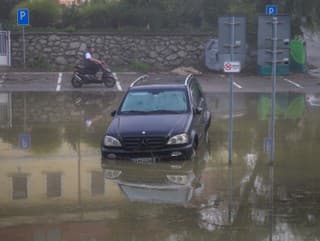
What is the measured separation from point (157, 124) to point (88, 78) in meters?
12.6

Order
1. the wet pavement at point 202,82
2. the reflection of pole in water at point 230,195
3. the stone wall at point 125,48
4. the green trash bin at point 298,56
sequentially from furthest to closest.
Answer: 1. the stone wall at point 125,48
2. the green trash bin at point 298,56
3. the wet pavement at point 202,82
4. the reflection of pole in water at point 230,195

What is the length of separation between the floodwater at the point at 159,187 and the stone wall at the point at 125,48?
12.5 meters

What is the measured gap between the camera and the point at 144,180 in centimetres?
1140

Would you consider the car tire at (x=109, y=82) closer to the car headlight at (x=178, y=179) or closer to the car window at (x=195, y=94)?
the car window at (x=195, y=94)

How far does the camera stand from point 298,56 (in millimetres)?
29656

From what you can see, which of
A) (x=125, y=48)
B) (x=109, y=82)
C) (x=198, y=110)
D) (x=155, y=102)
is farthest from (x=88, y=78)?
(x=198, y=110)

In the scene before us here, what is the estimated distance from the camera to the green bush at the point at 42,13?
31.8 m

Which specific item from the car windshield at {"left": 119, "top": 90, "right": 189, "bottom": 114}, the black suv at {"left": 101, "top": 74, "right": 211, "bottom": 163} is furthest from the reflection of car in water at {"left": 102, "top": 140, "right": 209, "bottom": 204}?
the car windshield at {"left": 119, "top": 90, "right": 189, "bottom": 114}

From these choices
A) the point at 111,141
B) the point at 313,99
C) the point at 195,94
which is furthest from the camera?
the point at 313,99

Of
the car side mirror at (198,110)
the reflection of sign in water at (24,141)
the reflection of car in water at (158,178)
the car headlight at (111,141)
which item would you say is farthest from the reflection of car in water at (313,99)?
the car headlight at (111,141)

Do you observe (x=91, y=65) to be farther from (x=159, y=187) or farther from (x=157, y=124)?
(x=159, y=187)

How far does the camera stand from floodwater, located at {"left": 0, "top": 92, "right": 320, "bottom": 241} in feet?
28.3

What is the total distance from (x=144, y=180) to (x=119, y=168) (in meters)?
1.01

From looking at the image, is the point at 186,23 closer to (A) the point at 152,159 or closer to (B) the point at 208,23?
(B) the point at 208,23
